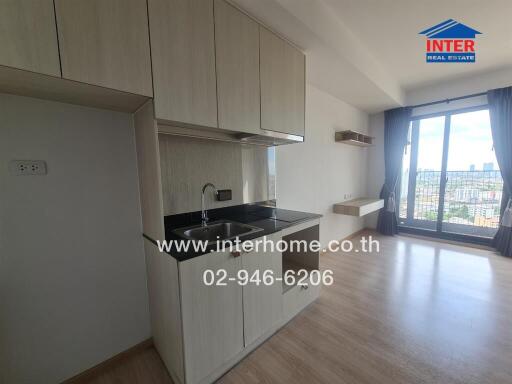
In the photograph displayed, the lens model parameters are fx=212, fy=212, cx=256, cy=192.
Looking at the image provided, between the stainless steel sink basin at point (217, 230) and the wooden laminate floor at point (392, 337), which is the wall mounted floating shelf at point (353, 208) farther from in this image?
the stainless steel sink basin at point (217, 230)

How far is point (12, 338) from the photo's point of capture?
1.16 metres

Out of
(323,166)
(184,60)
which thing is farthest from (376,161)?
(184,60)

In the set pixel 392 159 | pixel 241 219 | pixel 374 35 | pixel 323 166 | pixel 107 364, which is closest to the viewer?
pixel 107 364

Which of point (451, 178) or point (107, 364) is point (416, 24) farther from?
point (107, 364)

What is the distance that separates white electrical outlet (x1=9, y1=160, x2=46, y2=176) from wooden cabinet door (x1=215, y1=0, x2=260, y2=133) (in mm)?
1045

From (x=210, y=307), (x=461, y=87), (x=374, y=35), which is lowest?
(x=210, y=307)

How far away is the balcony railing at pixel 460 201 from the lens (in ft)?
11.3

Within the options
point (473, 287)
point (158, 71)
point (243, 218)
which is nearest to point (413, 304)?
point (473, 287)

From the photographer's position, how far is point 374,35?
2.29 meters

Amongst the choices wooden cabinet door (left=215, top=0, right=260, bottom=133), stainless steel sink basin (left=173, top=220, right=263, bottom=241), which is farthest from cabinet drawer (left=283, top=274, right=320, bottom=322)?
wooden cabinet door (left=215, top=0, right=260, bottom=133)

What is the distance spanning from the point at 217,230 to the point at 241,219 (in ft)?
0.86

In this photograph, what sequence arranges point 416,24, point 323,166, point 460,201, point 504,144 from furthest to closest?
1. point 460,201
2. point 323,166
3. point 504,144
4. point 416,24

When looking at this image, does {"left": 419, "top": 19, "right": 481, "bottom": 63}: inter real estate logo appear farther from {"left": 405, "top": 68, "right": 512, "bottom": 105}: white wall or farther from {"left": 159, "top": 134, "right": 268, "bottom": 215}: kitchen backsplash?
{"left": 159, "top": 134, "right": 268, "bottom": 215}: kitchen backsplash

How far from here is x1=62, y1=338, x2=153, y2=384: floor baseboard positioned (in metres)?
1.36
